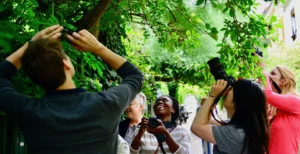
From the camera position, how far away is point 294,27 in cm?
2311

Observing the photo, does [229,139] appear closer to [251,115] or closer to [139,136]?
[251,115]

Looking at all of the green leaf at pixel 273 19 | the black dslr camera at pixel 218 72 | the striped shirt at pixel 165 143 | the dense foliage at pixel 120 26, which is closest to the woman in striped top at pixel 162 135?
the striped shirt at pixel 165 143

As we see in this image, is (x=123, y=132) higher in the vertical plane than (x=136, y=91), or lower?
lower

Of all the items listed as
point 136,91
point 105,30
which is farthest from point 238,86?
point 105,30

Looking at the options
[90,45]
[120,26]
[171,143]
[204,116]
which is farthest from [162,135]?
[120,26]

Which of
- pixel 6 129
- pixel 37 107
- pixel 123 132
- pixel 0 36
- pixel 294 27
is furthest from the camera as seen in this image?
pixel 294 27

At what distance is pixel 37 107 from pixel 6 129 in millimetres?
735

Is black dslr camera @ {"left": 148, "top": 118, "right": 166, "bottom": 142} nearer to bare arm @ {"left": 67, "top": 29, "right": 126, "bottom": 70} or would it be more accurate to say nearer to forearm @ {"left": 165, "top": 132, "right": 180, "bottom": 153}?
forearm @ {"left": 165, "top": 132, "right": 180, "bottom": 153}

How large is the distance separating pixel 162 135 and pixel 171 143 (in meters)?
0.11

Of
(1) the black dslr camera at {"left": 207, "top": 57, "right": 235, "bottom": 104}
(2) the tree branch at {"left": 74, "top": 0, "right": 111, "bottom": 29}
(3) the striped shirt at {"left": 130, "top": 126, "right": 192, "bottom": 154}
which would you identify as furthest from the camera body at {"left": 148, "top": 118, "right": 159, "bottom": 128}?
(2) the tree branch at {"left": 74, "top": 0, "right": 111, "bottom": 29}

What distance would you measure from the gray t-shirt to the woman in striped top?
75 cm

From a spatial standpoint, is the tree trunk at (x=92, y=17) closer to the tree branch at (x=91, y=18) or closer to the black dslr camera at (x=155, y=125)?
the tree branch at (x=91, y=18)

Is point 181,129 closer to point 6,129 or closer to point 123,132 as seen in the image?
point 123,132

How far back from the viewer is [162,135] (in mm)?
3258
